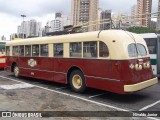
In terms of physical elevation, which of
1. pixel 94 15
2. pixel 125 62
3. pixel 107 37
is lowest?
pixel 125 62

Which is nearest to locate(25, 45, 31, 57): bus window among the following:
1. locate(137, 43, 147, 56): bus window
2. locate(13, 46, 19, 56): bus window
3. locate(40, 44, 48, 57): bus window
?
locate(13, 46, 19, 56): bus window

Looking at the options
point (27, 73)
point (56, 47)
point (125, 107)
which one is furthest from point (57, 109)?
point (27, 73)

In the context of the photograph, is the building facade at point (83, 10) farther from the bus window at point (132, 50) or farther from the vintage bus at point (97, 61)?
the bus window at point (132, 50)

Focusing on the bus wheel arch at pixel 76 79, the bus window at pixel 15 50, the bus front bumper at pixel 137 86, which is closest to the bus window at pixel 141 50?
the bus front bumper at pixel 137 86

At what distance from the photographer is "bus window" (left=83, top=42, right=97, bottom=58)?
1007 cm

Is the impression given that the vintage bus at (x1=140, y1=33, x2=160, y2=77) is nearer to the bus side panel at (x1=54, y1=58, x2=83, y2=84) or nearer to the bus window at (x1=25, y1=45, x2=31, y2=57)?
the bus side panel at (x1=54, y1=58, x2=83, y2=84)

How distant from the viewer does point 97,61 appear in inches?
388

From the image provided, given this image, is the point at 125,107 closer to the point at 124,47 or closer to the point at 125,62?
the point at 125,62

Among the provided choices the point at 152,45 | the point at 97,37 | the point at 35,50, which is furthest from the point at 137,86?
the point at 152,45

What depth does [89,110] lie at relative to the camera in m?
8.09

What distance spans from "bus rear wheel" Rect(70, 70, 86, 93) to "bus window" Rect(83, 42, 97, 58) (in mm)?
918

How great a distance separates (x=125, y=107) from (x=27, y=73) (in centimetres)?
755

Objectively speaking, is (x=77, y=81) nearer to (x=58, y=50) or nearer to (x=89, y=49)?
(x=89, y=49)

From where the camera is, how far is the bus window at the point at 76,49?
10778 millimetres
